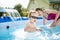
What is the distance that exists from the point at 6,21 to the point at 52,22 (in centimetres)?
70

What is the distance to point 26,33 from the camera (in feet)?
9.29

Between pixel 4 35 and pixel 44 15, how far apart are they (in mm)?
680

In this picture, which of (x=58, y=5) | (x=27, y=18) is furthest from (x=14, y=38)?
(x=58, y=5)

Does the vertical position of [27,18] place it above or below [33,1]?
below

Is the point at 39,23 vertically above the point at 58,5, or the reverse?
the point at 58,5

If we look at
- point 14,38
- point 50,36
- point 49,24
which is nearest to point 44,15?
point 49,24

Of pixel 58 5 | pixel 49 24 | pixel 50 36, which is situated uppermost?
pixel 58 5

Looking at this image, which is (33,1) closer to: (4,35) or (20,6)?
(20,6)

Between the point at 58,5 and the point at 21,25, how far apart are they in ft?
2.11

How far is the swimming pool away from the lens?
277 centimetres

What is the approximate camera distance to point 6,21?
276cm

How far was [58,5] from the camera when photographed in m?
2.84

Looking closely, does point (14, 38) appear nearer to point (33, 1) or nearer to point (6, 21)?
point (6, 21)

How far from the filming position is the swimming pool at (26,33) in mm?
2771
